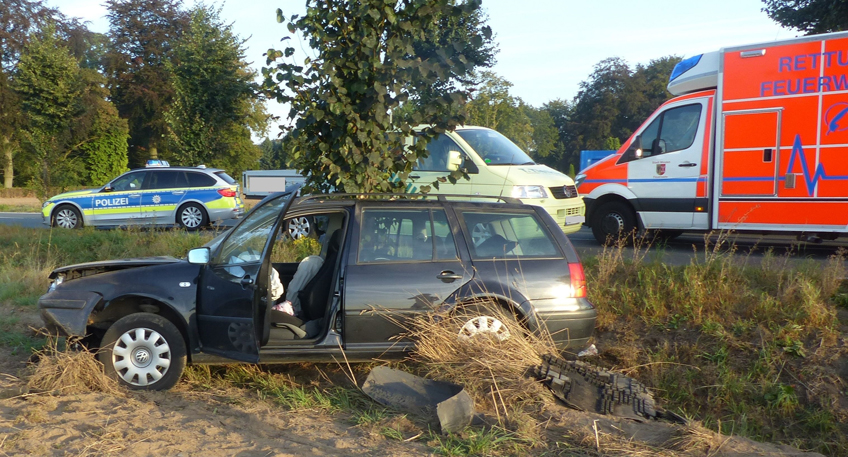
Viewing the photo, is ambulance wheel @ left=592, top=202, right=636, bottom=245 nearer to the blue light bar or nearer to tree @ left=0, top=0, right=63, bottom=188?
the blue light bar

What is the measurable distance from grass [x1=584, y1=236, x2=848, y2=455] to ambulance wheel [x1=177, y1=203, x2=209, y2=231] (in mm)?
11076

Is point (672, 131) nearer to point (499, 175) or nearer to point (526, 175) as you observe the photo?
point (526, 175)

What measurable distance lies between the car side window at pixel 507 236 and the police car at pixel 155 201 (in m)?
11.6

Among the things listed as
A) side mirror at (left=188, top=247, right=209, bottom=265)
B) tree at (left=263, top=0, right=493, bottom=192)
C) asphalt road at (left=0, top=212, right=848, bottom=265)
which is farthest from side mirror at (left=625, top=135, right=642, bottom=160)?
side mirror at (left=188, top=247, right=209, bottom=265)

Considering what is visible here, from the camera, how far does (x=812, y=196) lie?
9539 mm

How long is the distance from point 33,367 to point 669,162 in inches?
358

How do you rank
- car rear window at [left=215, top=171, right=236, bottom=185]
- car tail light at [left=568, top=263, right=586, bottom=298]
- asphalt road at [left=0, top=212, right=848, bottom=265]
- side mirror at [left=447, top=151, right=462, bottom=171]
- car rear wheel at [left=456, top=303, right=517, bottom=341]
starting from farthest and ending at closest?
car rear window at [left=215, top=171, right=236, bottom=185] < asphalt road at [left=0, top=212, right=848, bottom=265] < side mirror at [left=447, top=151, right=462, bottom=171] < car tail light at [left=568, top=263, right=586, bottom=298] < car rear wheel at [left=456, top=303, right=517, bottom=341]

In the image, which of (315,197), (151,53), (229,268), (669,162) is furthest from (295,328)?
(151,53)

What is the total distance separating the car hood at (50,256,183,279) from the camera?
5.31 metres

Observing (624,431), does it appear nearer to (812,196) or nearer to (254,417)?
(254,417)

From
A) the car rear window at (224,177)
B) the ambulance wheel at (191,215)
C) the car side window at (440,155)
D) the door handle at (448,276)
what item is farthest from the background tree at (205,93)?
the door handle at (448,276)

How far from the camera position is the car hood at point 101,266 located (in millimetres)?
5312

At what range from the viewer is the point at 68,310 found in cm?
510

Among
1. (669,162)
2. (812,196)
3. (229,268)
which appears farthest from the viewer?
(669,162)
